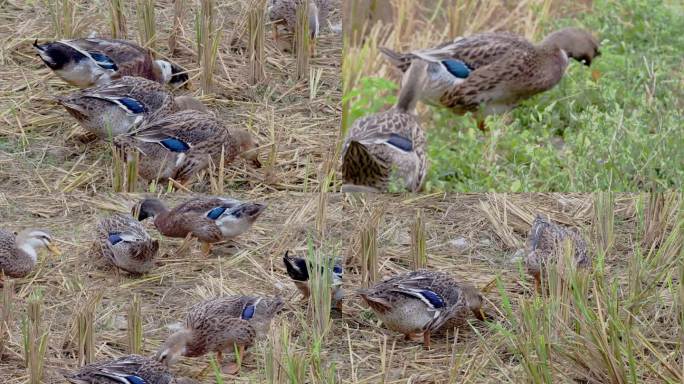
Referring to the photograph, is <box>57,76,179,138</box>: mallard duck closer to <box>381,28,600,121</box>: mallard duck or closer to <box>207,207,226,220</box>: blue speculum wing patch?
<box>207,207,226,220</box>: blue speculum wing patch

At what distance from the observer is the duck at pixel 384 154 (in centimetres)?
638

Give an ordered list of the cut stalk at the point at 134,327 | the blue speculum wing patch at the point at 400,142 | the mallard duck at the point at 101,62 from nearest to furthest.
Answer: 1. the cut stalk at the point at 134,327
2. the blue speculum wing patch at the point at 400,142
3. the mallard duck at the point at 101,62

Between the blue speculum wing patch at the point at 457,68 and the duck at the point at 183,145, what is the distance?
166 cm

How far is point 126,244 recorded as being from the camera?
582cm

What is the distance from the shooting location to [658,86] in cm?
752

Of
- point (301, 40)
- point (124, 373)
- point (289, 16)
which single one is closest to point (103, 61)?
point (301, 40)

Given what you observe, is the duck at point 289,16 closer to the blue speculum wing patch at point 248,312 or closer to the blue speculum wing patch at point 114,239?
the blue speculum wing patch at point 114,239

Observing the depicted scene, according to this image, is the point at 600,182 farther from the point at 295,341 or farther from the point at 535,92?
the point at 295,341

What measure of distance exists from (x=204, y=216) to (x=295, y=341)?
1109 millimetres

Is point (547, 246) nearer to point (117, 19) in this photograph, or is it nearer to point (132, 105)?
point (132, 105)

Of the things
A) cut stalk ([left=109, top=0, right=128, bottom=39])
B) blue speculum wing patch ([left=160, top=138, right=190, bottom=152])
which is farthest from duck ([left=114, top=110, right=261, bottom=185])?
cut stalk ([left=109, top=0, right=128, bottom=39])

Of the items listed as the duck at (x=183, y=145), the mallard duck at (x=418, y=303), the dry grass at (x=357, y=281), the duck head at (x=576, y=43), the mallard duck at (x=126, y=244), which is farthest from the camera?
the duck head at (x=576, y=43)

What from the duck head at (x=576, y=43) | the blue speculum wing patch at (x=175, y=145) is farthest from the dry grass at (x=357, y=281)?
the duck head at (x=576, y=43)

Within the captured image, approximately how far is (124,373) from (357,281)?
140 centimetres
